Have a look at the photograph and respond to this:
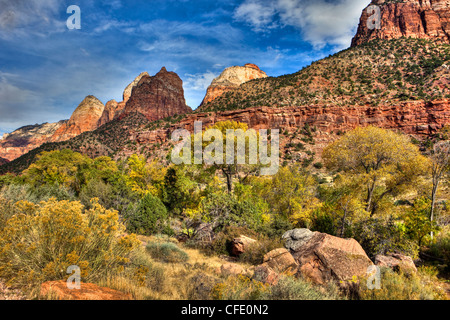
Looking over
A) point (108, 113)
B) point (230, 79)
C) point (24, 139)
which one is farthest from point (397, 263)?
point (24, 139)

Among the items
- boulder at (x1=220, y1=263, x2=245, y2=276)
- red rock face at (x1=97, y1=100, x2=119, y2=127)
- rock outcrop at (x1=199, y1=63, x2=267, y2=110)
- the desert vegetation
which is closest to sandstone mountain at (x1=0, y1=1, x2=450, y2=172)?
the desert vegetation

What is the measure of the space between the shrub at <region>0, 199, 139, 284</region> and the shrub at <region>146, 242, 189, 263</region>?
10.6ft

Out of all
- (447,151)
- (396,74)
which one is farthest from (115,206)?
(396,74)

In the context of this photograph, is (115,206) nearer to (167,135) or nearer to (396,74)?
(167,135)

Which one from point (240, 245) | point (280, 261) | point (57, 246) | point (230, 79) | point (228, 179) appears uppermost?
point (230, 79)

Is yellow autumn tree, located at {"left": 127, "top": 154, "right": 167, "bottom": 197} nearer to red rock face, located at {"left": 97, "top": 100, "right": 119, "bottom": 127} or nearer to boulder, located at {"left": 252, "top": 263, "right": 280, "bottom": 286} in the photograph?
boulder, located at {"left": 252, "top": 263, "right": 280, "bottom": 286}

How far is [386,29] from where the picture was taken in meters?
58.9

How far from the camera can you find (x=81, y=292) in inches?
120

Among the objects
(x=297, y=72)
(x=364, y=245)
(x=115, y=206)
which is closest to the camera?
(x=364, y=245)

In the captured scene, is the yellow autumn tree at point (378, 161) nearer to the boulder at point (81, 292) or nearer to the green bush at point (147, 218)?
the green bush at point (147, 218)

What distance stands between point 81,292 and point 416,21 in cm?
8633

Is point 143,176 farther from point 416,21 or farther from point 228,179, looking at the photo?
point 416,21

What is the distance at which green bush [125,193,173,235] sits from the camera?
11.9 meters
